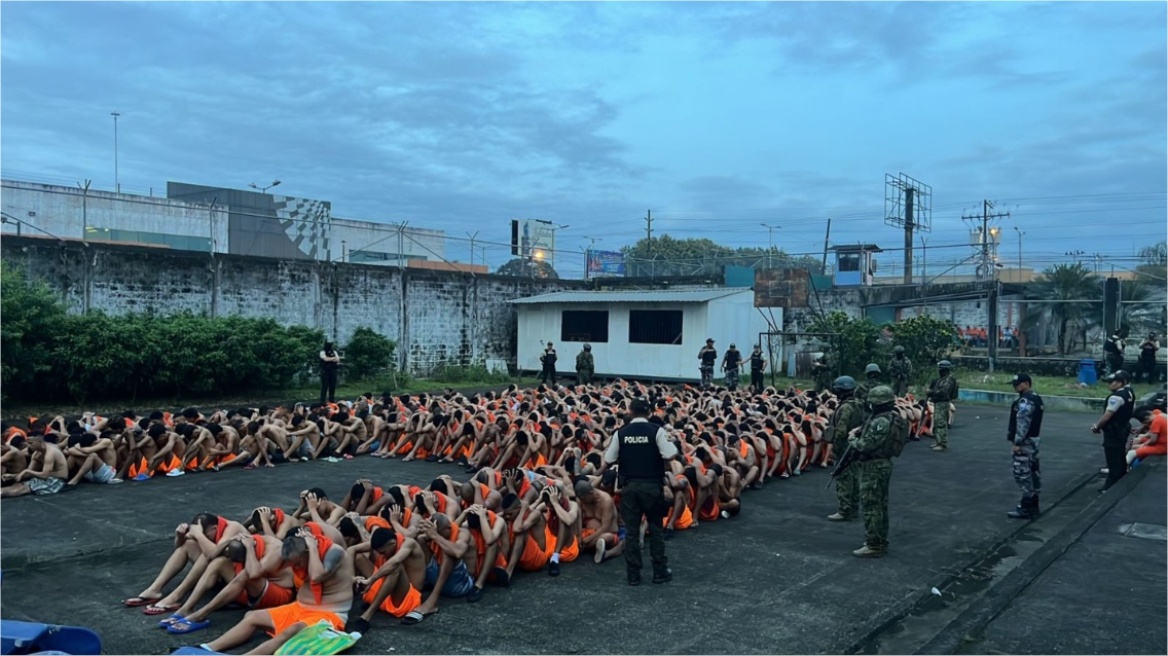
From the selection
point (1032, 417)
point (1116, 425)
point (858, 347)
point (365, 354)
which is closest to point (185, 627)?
point (1032, 417)

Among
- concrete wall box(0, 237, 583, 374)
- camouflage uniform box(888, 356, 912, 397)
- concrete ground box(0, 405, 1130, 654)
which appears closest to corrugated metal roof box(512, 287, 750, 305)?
concrete wall box(0, 237, 583, 374)

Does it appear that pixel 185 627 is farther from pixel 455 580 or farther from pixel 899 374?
pixel 899 374

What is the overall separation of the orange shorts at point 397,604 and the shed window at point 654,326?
2025 cm

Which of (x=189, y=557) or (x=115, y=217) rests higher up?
(x=115, y=217)

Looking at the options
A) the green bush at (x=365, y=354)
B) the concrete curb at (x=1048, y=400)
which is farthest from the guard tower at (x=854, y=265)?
the green bush at (x=365, y=354)

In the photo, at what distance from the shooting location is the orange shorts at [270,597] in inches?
261

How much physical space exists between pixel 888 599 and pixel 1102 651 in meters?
1.55

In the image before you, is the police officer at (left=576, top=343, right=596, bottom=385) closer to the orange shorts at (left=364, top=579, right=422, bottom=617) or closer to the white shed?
the white shed

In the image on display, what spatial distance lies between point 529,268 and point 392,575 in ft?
94.3

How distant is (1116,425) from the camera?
38.0 feet

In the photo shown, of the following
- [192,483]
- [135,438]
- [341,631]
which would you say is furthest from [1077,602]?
[135,438]

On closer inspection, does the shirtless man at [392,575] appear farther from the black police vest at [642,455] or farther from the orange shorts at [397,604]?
the black police vest at [642,455]

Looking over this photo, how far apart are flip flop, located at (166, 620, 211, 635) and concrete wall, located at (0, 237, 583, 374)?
15348 mm

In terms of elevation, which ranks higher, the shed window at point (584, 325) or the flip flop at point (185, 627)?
the shed window at point (584, 325)
